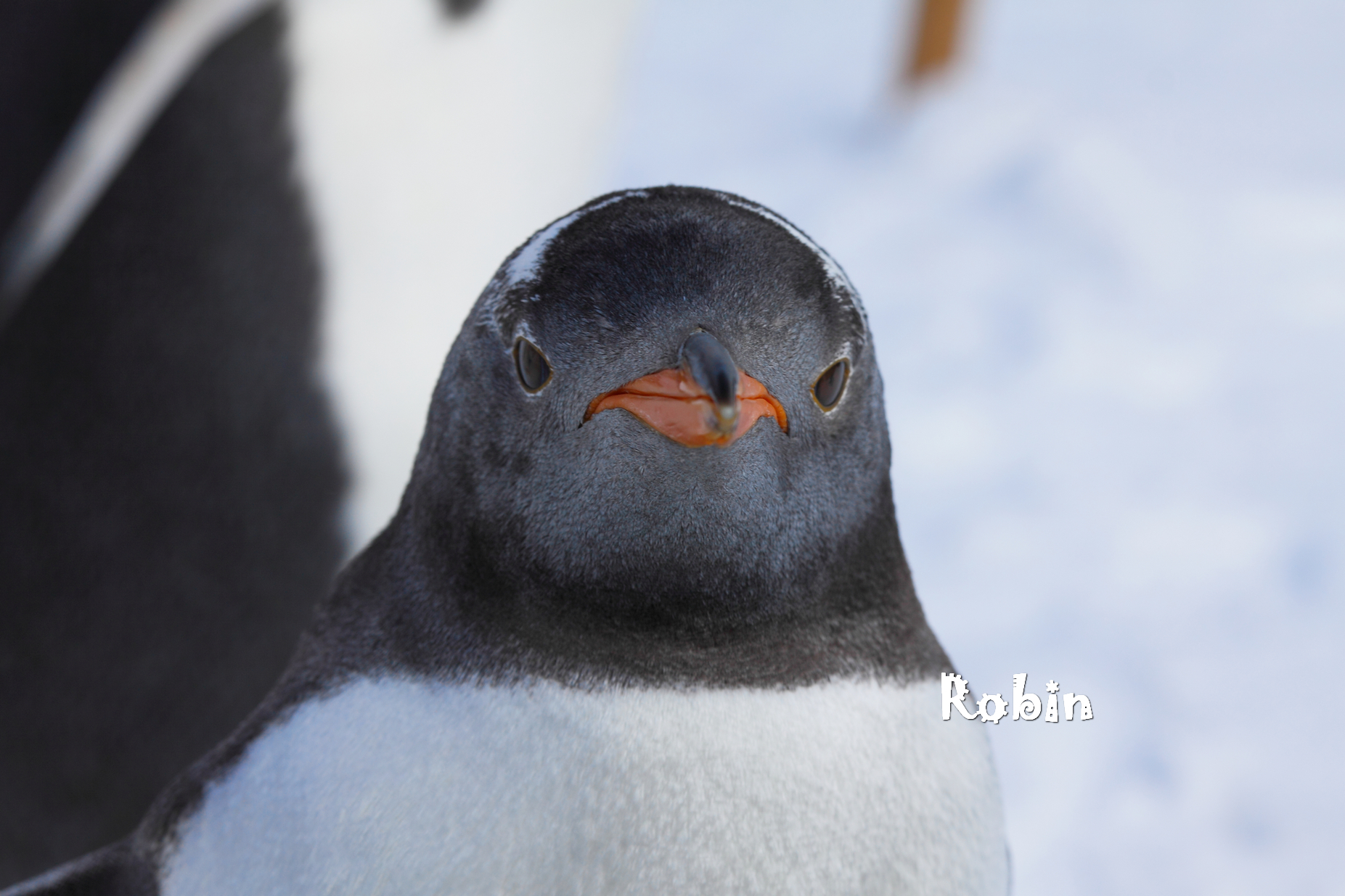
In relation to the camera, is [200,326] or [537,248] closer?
[537,248]

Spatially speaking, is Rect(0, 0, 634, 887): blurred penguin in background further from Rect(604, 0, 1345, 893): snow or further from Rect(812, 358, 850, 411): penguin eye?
Rect(812, 358, 850, 411): penguin eye

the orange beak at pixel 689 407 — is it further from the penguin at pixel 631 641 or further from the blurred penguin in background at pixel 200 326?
the blurred penguin in background at pixel 200 326

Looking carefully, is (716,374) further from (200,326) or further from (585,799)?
(200,326)

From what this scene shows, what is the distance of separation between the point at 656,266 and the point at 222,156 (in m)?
0.52

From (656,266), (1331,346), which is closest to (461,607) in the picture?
(656,266)

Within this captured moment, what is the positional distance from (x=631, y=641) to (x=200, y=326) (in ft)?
1.74

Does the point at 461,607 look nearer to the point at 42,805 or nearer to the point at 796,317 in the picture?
the point at 796,317

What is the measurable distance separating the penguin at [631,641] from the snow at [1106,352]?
2.42 ft

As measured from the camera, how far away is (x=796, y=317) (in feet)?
1.98

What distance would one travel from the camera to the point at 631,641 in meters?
0.62

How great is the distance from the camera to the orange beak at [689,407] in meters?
0.53

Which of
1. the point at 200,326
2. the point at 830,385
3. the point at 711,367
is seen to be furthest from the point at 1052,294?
the point at 711,367

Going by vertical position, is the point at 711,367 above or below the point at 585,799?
above

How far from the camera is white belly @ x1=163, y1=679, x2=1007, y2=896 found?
23.6 inches
